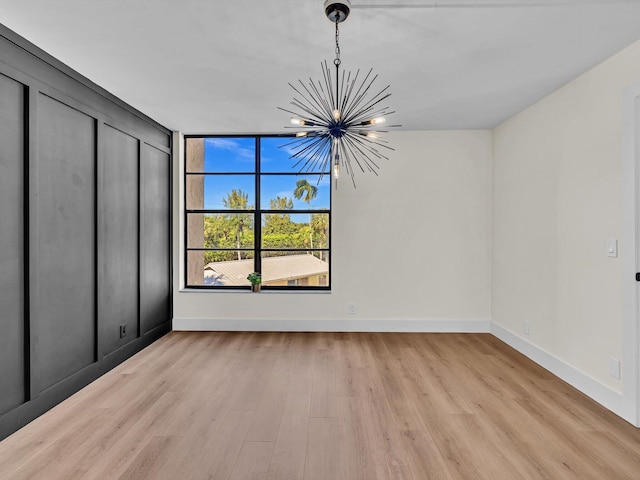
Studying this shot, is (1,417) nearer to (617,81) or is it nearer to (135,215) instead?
(135,215)

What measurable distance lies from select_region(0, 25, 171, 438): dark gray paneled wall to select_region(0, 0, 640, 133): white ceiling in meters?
0.29

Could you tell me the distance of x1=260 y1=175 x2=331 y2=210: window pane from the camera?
454cm

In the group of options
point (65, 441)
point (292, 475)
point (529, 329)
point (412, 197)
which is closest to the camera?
point (292, 475)

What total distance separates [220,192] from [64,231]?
2.13 meters

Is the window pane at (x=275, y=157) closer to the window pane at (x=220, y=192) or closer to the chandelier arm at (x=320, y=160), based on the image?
the chandelier arm at (x=320, y=160)

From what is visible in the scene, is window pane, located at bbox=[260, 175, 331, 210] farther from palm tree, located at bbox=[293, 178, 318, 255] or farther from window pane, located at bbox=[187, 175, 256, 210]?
window pane, located at bbox=[187, 175, 256, 210]

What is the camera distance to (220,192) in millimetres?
4582

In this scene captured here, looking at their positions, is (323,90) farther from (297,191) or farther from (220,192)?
(220,192)

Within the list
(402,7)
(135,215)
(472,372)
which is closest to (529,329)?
(472,372)

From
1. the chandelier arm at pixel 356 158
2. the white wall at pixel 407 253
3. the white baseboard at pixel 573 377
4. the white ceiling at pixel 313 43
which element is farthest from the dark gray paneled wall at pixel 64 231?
the white baseboard at pixel 573 377

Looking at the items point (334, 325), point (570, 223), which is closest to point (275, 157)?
Answer: point (334, 325)

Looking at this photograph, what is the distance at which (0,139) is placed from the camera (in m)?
2.10

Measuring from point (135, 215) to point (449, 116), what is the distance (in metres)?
3.48

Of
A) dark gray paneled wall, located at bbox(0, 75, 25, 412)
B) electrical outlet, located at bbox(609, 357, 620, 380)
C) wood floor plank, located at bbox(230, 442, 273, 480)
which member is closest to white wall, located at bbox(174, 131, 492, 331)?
electrical outlet, located at bbox(609, 357, 620, 380)
